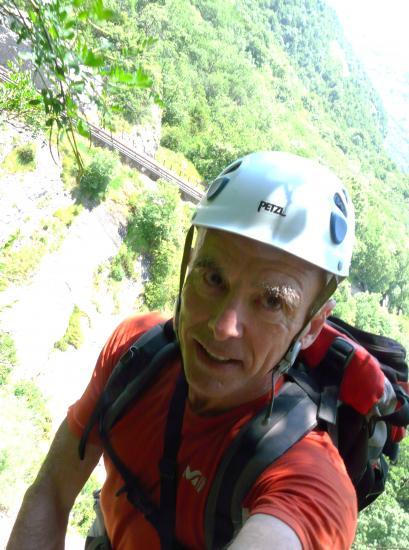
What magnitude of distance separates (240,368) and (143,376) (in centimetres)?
39

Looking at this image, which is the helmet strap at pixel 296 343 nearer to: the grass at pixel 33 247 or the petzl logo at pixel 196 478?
the petzl logo at pixel 196 478

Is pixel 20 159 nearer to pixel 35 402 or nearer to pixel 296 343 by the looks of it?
pixel 35 402

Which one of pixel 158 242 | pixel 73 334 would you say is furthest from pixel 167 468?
pixel 158 242

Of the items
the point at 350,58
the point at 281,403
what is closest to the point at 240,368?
the point at 281,403

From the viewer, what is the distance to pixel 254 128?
66.4 metres

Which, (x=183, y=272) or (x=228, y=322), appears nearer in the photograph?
(x=228, y=322)

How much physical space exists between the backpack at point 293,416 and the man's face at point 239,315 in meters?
0.14

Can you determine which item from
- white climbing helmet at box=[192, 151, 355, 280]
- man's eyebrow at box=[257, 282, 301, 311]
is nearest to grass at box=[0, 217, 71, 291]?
white climbing helmet at box=[192, 151, 355, 280]

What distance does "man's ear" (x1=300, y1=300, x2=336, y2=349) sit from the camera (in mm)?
1643

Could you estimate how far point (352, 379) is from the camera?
67.4 inches

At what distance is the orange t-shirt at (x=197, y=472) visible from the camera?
1.24m

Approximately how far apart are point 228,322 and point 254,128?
68696 millimetres

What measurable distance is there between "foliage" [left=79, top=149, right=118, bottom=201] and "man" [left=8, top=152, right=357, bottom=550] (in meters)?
21.0

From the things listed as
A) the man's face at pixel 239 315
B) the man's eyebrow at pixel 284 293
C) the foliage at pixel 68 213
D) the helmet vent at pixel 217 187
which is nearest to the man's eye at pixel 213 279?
the man's face at pixel 239 315
